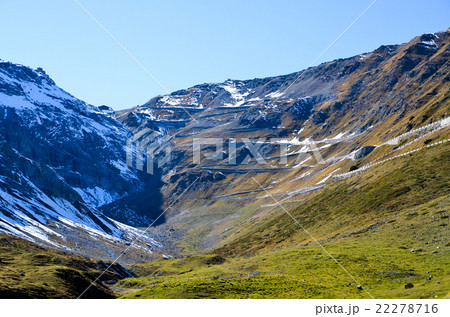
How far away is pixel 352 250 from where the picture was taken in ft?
216

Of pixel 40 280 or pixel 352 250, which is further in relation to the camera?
pixel 352 250

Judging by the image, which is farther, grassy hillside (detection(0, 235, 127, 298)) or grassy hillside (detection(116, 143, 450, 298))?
grassy hillside (detection(116, 143, 450, 298))

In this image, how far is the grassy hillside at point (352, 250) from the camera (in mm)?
46656

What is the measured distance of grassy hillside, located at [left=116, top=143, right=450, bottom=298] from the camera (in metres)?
46.7

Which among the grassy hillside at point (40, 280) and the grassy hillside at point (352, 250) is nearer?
the grassy hillside at point (40, 280)

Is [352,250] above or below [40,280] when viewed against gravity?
above

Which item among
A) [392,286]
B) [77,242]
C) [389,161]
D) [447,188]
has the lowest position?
[77,242]

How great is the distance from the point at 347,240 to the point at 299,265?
57.2 feet

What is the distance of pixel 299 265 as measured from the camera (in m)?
64.3
